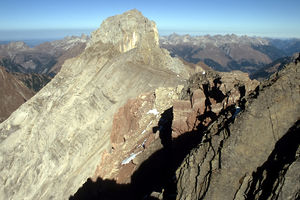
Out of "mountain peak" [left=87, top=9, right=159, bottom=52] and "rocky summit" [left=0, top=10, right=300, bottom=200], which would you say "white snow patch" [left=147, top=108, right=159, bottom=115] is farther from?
"mountain peak" [left=87, top=9, right=159, bottom=52]

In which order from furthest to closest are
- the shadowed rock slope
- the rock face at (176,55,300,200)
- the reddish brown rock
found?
the reddish brown rock < the rock face at (176,55,300,200) < the shadowed rock slope

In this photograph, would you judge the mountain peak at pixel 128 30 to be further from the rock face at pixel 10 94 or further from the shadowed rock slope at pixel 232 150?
the rock face at pixel 10 94

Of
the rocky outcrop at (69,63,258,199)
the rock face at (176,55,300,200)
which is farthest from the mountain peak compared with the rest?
the rock face at (176,55,300,200)

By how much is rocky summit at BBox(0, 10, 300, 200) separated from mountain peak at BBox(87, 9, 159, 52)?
0.20 meters

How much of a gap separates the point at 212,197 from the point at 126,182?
9.96 metres

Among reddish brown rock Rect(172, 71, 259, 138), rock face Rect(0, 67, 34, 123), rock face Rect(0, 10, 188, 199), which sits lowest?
rock face Rect(0, 67, 34, 123)

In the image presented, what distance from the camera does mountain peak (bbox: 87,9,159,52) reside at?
45688 mm

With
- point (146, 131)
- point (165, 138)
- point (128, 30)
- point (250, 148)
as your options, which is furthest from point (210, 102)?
point (128, 30)

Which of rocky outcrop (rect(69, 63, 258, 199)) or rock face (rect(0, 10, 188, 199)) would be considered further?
rock face (rect(0, 10, 188, 199))

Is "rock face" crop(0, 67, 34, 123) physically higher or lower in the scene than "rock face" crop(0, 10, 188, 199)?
lower

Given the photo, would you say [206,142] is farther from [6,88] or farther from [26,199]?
[6,88]

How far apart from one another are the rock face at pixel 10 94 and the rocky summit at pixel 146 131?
75.1 meters

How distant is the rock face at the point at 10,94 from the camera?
107506 millimetres

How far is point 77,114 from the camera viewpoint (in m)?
34.8
